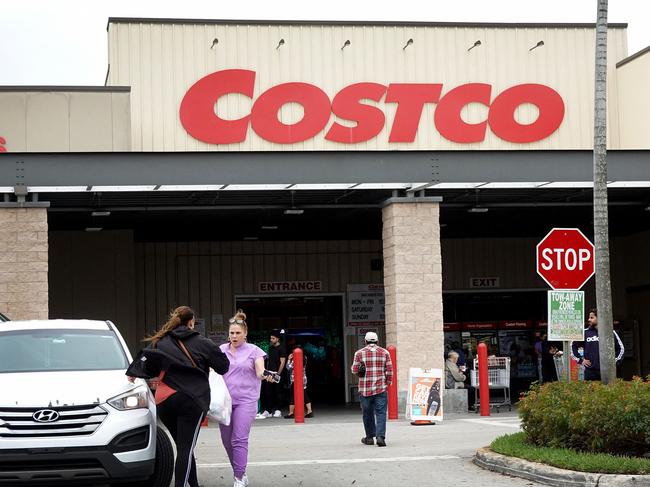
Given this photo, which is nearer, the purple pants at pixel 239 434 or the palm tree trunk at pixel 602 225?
the purple pants at pixel 239 434

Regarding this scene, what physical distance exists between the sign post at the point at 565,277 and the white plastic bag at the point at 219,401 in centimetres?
477

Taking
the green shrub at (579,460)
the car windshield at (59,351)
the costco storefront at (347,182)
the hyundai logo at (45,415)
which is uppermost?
the costco storefront at (347,182)

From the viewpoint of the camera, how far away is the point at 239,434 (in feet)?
36.4

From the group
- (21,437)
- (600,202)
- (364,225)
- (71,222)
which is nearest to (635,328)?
(364,225)

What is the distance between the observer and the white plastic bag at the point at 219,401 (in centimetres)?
1059

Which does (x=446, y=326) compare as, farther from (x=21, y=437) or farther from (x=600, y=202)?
(x=21, y=437)

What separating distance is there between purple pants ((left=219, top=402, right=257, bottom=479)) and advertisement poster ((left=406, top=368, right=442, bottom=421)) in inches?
367

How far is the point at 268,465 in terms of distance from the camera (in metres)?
13.8

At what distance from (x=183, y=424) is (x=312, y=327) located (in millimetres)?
21712

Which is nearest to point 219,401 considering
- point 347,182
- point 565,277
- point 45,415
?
point 45,415

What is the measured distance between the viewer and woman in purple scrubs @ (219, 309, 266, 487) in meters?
11.1

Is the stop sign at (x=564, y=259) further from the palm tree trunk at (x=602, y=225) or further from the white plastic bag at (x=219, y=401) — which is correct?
the white plastic bag at (x=219, y=401)

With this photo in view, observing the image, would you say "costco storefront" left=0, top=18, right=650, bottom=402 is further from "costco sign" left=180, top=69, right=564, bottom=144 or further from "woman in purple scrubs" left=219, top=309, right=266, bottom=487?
"woman in purple scrubs" left=219, top=309, right=266, bottom=487

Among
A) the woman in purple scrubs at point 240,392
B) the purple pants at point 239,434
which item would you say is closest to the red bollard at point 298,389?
the woman in purple scrubs at point 240,392
